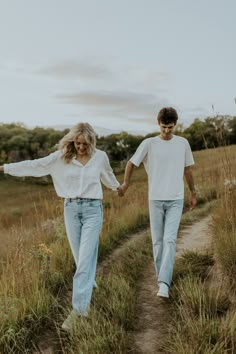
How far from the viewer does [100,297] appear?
451cm

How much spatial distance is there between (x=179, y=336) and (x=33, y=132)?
86896 mm

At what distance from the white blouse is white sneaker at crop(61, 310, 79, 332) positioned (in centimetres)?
109

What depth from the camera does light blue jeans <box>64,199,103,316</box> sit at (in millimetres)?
4242

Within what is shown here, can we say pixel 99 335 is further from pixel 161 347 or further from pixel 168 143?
pixel 168 143

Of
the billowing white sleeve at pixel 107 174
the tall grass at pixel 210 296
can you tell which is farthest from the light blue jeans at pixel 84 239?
the tall grass at pixel 210 296

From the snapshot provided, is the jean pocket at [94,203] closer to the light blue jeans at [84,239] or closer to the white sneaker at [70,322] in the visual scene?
the light blue jeans at [84,239]

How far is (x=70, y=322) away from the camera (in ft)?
12.9

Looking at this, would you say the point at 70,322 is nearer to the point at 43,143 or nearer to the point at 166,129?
the point at 166,129

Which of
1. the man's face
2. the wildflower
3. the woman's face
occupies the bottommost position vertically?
the wildflower

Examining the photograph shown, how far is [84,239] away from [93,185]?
0.51 metres

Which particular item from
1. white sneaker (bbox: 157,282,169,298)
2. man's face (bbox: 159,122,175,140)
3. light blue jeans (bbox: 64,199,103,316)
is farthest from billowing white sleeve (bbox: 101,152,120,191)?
white sneaker (bbox: 157,282,169,298)

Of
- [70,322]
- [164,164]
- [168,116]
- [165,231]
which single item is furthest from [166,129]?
[70,322]

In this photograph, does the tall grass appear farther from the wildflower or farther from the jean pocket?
the wildflower

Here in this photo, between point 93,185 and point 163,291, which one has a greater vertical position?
point 93,185
